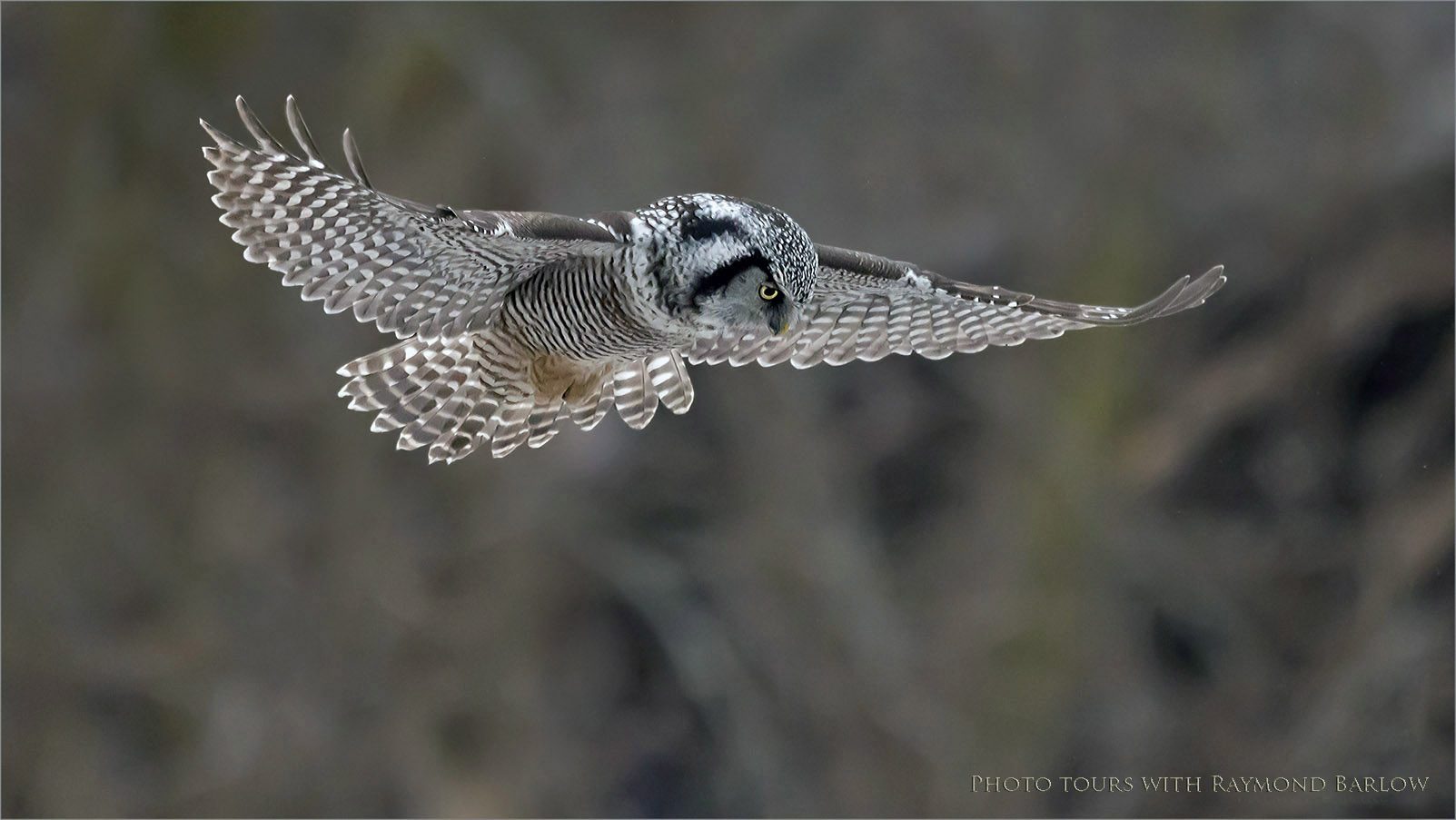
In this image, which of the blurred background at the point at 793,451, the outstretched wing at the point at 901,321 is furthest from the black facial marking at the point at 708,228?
the blurred background at the point at 793,451

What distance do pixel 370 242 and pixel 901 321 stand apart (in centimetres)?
183

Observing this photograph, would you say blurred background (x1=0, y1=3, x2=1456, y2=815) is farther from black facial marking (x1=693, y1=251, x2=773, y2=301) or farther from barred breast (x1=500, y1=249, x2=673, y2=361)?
black facial marking (x1=693, y1=251, x2=773, y2=301)

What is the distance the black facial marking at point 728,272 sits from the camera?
4547mm

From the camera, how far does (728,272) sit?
4.56 metres

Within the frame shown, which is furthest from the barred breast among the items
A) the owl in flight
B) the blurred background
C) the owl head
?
the blurred background

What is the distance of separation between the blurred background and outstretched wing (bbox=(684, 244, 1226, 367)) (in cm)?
415

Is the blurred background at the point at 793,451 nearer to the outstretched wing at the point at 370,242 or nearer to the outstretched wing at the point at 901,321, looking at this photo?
the outstretched wing at the point at 901,321

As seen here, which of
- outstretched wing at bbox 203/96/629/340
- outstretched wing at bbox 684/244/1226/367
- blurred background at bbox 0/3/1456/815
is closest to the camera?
outstretched wing at bbox 203/96/629/340

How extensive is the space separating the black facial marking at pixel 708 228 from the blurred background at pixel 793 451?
516cm

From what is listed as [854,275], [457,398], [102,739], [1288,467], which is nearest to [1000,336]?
[854,275]

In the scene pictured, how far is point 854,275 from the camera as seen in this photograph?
16.7 feet

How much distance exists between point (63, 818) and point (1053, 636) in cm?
664

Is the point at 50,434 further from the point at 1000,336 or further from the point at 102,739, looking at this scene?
the point at 1000,336

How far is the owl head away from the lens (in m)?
4.55
